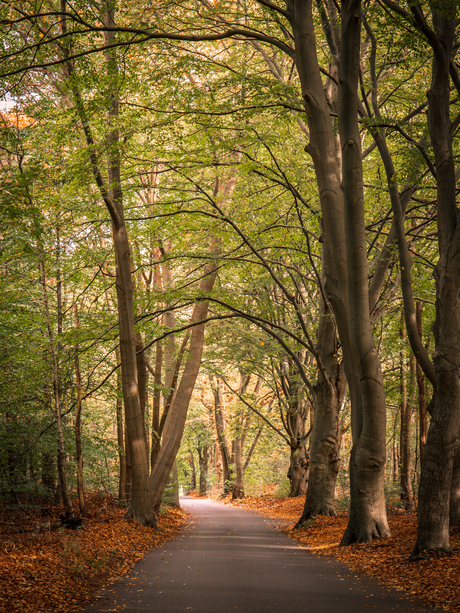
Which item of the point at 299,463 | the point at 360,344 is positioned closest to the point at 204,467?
the point at 299,463

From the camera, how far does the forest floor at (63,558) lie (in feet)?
17.3

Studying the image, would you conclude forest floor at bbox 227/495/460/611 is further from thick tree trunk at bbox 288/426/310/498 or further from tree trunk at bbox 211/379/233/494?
tree trunk at bbox 211/379/233/494

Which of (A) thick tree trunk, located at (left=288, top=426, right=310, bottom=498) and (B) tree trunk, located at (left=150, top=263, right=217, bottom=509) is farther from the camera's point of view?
(A) thick tree trunk, located at (left=288, top=426, right=310, bottom=498)

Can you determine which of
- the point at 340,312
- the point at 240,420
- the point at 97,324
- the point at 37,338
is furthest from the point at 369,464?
the point at 240,420

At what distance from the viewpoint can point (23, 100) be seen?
9.21 m

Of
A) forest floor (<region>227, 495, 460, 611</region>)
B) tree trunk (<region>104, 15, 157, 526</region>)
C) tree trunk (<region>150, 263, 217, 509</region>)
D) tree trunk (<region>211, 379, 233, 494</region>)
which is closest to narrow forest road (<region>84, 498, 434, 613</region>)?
forest floor (<region>227, 495, 460, 611</region>)

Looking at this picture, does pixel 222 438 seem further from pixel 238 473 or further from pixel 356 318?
pixel 356 318

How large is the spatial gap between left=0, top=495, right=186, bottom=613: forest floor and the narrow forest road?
315mm

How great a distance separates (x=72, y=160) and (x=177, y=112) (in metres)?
2.56

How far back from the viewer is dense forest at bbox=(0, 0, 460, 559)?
25.8 ft

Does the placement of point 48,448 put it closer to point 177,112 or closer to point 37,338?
point 37,338

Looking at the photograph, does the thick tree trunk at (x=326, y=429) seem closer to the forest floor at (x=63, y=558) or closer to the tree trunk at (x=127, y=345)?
the forest floor at (x=63, y=558)

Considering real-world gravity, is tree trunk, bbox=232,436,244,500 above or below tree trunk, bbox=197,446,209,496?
above

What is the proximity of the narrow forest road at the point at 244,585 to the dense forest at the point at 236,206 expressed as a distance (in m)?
1.39
